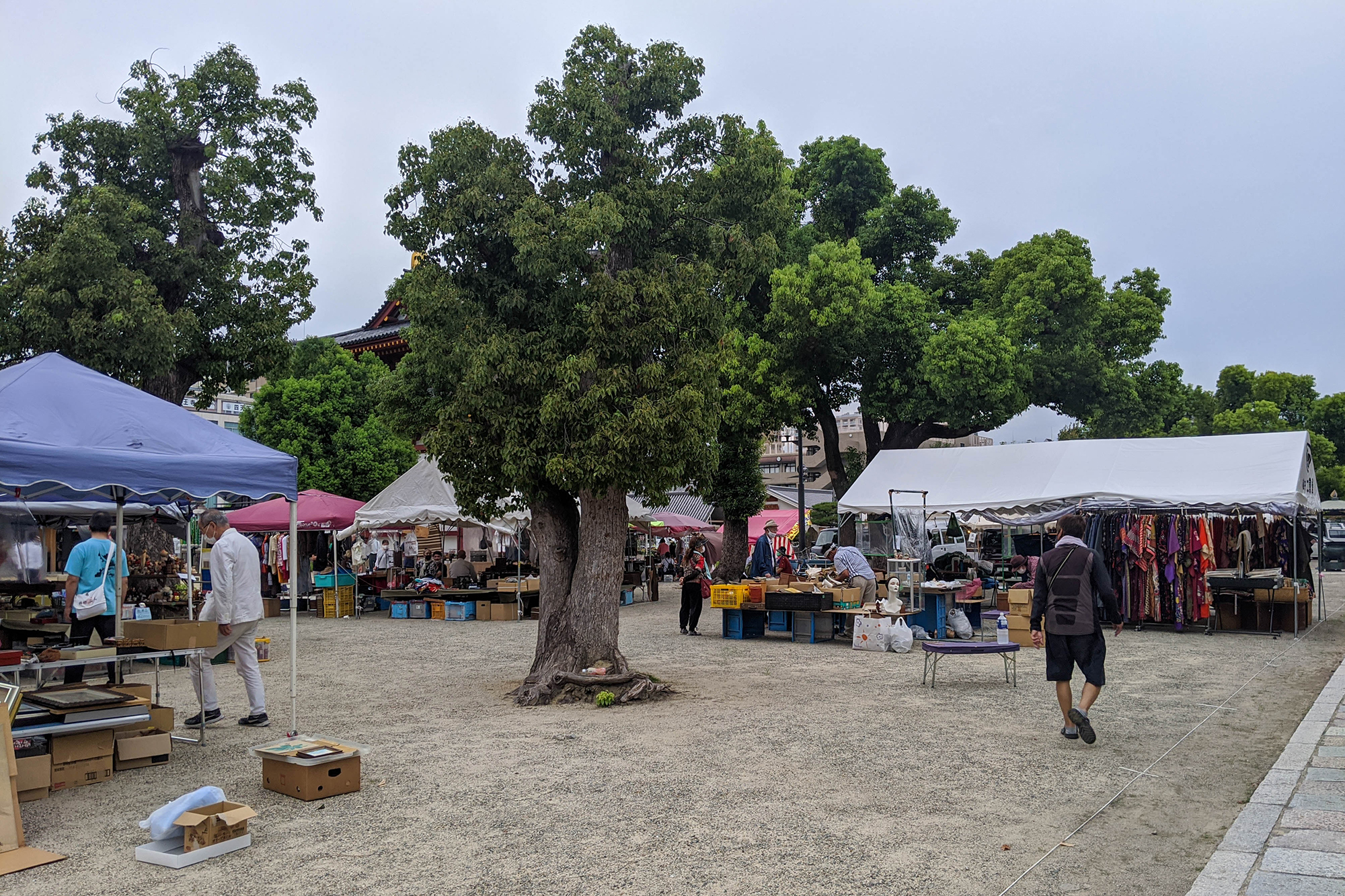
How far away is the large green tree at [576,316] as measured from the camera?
33.1 ft

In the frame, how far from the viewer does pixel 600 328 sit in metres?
10.2

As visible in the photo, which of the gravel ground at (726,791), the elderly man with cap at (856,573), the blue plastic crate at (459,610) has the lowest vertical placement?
the blue plastic crate at (459,610)

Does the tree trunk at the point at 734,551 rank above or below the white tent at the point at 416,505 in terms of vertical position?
below

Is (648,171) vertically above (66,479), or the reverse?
(648,171)

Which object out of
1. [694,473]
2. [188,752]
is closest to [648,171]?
[694,473]

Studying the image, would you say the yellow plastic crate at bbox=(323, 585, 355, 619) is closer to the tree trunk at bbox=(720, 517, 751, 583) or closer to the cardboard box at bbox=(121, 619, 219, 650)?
the tree trunk at bbox=(720, 517, 751, 583)

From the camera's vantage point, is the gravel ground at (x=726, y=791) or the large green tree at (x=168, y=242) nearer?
the gravel ground at (x=726, y=791)

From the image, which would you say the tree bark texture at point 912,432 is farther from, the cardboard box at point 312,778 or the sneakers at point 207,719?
the cardboard box at point 312,778

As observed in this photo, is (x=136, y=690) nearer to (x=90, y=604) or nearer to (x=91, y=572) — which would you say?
(x=90, y=604)

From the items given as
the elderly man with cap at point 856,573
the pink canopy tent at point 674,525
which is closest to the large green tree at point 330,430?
the pink canopy tent at point 674,525

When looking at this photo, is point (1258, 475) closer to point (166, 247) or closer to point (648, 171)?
point (648, 171)

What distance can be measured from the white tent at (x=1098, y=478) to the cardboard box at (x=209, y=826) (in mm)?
14269

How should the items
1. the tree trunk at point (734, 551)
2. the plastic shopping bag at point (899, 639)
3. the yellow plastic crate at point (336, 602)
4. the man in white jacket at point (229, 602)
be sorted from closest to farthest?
the man in white jacket at point (229, 602) → the plastic shopping bag at point (899, 639) → the yellow plastic crate at point (336, 602) → the tree trunk at point (734, 551)

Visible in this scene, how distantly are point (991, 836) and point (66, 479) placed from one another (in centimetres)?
625
